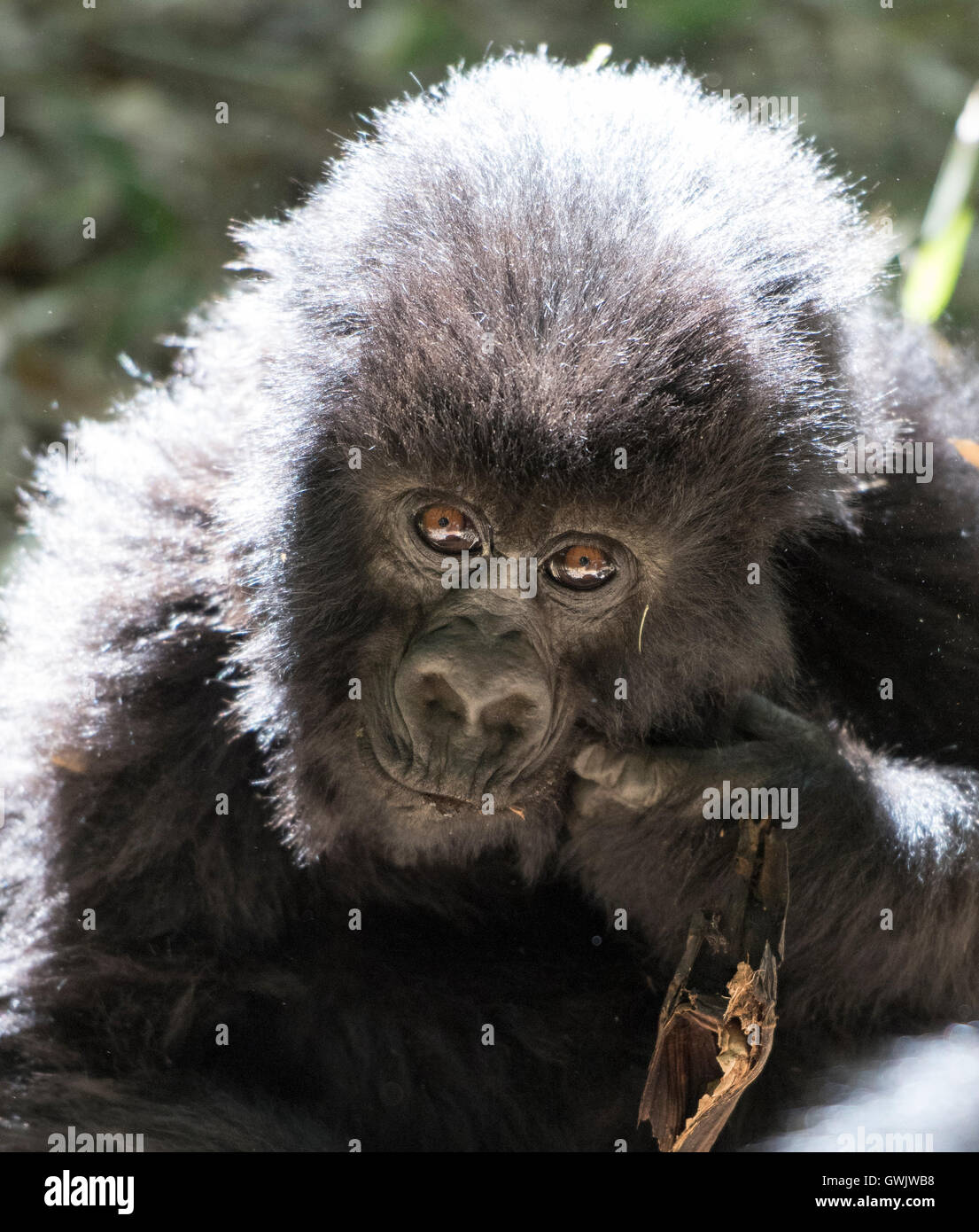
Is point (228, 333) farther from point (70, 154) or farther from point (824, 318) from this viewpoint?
point (70, 154)

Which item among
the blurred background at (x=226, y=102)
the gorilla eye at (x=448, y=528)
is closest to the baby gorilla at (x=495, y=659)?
the gorilla eye at (x=448, y=528)

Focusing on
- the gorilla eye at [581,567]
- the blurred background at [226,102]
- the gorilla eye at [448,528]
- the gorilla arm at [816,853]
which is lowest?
the gorilla arm at [816,853]

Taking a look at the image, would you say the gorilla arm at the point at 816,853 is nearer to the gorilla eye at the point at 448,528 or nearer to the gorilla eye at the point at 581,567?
the gorilla eye at the point at 581,567

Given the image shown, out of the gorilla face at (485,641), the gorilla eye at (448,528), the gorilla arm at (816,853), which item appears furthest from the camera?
the gorilla arm at (816,853)

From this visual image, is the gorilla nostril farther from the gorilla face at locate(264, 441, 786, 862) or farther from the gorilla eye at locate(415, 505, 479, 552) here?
the gorilla eye at locate(415, 505, 479, 552)

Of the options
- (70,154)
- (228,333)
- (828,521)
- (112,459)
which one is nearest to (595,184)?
(828,521)

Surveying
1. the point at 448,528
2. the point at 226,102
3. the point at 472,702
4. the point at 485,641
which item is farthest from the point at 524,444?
the point at 226,102

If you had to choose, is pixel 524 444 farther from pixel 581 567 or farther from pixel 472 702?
pixel 472 702

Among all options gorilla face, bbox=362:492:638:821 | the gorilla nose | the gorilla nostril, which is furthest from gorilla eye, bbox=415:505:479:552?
the gorilla nostril
